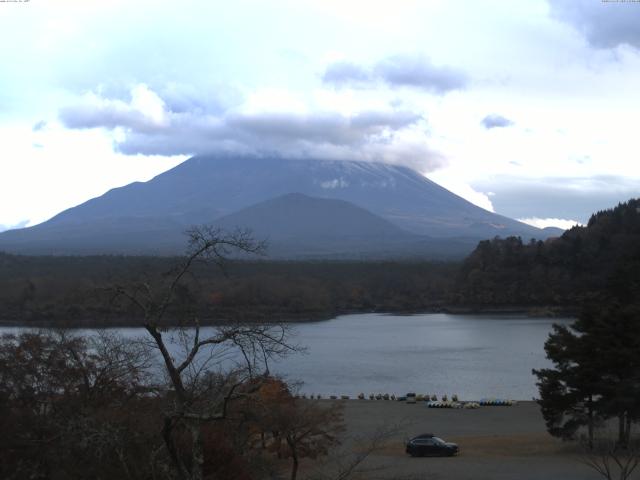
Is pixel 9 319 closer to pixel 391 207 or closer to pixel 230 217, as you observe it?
pixel 230 217

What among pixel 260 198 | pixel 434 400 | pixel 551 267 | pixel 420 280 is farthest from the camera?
pixel 260 198

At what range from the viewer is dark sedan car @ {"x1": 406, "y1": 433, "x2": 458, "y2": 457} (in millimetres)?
12672

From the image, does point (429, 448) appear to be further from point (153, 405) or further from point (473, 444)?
point (153, 405)

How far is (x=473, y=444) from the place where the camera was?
552 inches

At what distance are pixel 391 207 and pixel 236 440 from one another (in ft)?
554

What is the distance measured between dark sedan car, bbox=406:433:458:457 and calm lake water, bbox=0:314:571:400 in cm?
554

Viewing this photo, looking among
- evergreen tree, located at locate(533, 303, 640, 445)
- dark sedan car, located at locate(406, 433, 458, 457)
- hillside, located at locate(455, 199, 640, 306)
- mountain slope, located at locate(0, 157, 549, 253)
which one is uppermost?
mountain slope, located at locate(0, 157, 549, 253)

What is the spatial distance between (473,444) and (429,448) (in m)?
1.60

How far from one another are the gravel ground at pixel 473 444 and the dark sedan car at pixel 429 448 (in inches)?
6.6

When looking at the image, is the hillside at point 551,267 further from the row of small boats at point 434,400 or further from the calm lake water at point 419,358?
the row of small boats at point 434,400

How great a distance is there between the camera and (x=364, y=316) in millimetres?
52438

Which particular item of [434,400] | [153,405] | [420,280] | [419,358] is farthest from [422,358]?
[420,280]

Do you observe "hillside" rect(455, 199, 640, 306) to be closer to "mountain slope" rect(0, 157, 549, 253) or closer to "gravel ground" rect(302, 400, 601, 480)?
"gravel ground" rect(302, 400, 601, 480)

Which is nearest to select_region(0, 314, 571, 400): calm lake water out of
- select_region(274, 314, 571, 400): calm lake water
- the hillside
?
select_region(274, 314, 571, 400): calm lake water
